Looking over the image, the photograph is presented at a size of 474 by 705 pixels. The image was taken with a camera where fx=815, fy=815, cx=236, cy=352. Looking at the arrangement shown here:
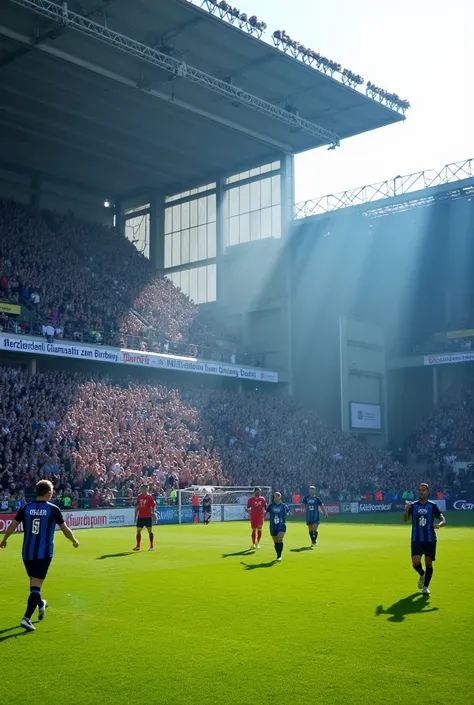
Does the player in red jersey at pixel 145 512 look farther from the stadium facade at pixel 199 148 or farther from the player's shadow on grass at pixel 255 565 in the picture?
the stadium facade at pixel 199 148

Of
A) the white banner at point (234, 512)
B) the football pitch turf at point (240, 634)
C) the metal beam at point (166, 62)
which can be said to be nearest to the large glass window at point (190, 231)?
the metal beam at point (166, 62)

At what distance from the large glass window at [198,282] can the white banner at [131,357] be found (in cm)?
960

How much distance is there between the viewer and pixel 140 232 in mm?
67875

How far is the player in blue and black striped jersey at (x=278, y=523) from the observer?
20938 millimetres

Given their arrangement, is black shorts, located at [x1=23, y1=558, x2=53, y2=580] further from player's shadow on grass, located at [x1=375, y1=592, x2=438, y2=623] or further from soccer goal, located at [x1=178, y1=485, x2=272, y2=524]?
soccer goal, located at [x1=178, y1=485, x2=272, y2=524]

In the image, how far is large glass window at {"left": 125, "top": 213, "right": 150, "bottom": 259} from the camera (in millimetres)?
67188

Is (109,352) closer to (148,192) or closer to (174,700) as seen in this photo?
(148,192)

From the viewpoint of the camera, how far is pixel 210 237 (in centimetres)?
6419

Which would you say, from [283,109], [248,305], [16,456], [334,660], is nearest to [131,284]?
[248,305]

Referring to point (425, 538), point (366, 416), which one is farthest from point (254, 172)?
point (425, 538)

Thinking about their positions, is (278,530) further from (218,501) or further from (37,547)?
(218,501)

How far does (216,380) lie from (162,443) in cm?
1415

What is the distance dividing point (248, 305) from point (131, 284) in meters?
10.1

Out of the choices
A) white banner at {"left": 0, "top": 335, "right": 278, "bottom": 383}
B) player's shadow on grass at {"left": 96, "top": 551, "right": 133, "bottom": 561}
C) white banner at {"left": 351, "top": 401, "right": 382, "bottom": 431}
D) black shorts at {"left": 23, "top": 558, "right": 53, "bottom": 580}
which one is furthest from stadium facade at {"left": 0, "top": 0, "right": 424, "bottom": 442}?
black shorts at {"left": 23, "top": 558, "right": 53, "bottom": 580}
